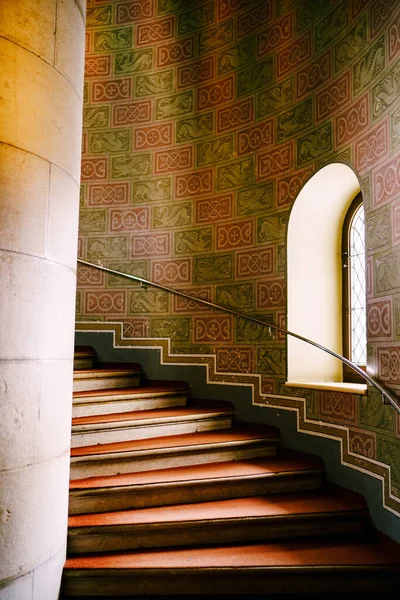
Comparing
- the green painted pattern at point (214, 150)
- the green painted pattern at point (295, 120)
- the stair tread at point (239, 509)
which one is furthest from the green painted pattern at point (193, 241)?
the stair tread at point (239, 509)

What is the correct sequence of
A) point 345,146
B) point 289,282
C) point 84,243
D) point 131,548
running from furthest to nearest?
point 84,243 → point 289,282 → point 345,146 → point 131,548

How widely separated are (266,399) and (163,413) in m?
0.84

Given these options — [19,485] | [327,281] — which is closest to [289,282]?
[327,281]

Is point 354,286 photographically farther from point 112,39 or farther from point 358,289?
point 112,39

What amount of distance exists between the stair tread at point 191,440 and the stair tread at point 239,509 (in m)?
0.37

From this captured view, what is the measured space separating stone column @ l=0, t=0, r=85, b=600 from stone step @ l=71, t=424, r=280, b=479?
54cm

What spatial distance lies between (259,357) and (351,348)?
0.72m

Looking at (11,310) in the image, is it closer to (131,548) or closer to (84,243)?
(131,548)

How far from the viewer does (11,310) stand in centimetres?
209

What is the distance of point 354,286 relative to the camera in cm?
396

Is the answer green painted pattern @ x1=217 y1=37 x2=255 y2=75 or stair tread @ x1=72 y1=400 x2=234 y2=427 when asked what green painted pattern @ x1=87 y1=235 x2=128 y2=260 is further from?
green painted pattern @ x1=217 y1=37 x2=255 y2=75

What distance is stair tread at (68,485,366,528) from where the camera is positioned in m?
2.68

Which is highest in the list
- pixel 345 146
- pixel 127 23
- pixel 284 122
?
pixel 127 23

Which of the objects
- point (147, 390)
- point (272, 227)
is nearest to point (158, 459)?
point (147, 390)
